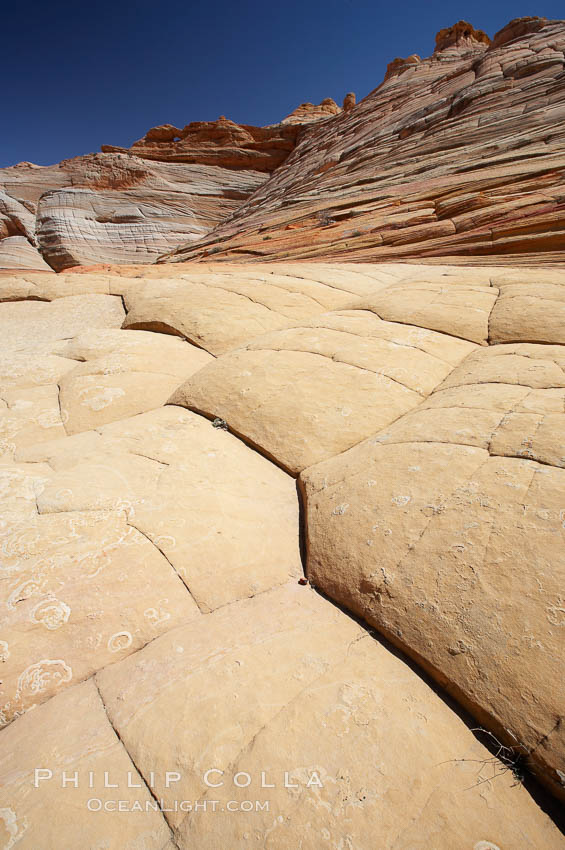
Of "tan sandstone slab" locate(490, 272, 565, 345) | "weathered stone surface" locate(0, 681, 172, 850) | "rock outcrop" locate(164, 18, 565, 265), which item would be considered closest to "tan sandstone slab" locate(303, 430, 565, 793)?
"weathered stone surface" locate(0, 681, 172, 850)

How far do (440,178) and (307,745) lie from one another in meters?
14.7

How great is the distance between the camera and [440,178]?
12242 millimetres

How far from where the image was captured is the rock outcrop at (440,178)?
29.0 ft

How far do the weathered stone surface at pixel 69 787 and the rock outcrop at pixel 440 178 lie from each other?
9211 mm

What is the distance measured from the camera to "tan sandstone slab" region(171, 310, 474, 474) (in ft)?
10.0

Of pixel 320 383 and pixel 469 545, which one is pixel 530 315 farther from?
pixel 469 545

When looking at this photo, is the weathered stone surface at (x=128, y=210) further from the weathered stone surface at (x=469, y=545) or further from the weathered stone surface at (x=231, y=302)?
the weathered stone surface at (x=469, y=545)

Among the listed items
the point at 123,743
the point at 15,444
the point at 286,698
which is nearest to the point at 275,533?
the point at 286,698

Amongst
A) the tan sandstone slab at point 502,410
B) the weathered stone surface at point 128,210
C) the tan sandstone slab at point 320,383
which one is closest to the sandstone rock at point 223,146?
the weathered stone surface at point 128,210

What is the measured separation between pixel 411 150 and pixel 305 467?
17055 millimetres

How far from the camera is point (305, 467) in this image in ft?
9.41

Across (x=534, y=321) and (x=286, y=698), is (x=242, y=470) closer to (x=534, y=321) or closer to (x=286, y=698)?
(x=286, y=698)

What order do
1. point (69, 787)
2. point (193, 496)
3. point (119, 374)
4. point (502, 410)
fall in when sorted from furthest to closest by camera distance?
1. point (119, 374)
2. point (502, 410)
3. point (193, 496)
4. point (69, 787)

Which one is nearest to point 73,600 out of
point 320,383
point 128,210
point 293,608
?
point 293,608
